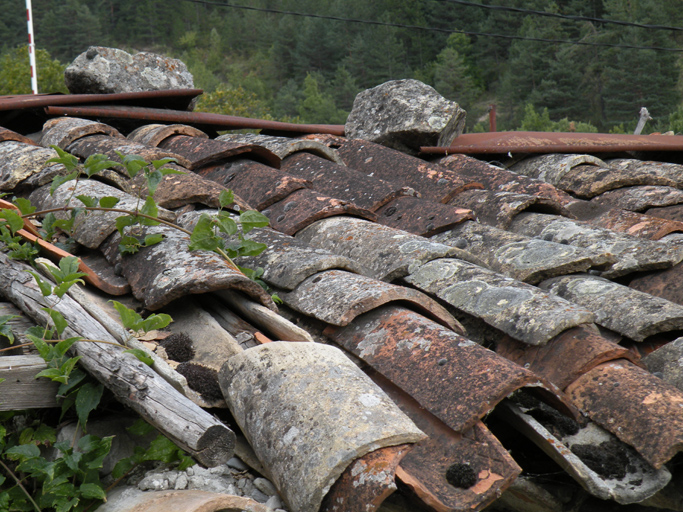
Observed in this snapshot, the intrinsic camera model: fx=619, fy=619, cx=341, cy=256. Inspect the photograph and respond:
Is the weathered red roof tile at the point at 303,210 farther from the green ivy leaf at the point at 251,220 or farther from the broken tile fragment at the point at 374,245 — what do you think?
the green ivy leaf at the point at 251,220

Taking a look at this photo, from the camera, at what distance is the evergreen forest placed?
124 ft

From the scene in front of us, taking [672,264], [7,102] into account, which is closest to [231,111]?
[7,102]

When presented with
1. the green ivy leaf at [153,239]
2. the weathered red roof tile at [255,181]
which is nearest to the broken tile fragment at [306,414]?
the green ivy leaf at [153,239]

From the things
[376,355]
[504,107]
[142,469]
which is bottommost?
[504,107]

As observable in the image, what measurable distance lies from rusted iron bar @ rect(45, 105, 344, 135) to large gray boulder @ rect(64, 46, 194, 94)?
2.00ft

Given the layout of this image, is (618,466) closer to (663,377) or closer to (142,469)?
(663,377)

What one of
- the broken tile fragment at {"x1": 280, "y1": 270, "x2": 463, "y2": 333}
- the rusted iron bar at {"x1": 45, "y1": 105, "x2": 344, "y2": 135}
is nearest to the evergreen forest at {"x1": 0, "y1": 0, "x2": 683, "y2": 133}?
the rusted iron bar at {"x1": 45, "y1": 105, "x2": 344, "y2": 135}

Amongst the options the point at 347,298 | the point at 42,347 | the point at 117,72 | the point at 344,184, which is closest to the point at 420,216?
the point at 344,184

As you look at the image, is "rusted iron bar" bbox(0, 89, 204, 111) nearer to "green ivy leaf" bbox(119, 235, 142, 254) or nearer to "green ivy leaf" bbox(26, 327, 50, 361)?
"green ivy leaf" bbox(119, 235, 142, 254)

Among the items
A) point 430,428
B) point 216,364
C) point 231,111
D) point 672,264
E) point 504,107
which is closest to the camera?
point 430,428

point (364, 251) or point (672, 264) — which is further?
point (672, 264)

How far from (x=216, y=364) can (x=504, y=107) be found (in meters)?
48.9

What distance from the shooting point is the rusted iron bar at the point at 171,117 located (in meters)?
4.07

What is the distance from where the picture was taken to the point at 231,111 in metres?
33.1
